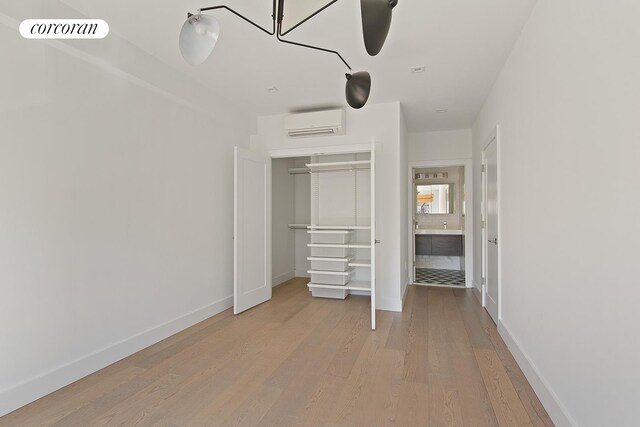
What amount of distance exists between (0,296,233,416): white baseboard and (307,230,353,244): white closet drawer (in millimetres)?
1841

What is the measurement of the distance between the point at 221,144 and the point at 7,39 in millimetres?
2184

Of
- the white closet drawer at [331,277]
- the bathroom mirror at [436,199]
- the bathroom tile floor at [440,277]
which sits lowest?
the bathroom tile floor at [440,277]

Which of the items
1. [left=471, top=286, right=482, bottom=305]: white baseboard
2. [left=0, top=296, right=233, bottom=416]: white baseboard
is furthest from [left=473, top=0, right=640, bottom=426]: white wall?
[left=0, top=296, right=233, bottom=416]: white baseboard

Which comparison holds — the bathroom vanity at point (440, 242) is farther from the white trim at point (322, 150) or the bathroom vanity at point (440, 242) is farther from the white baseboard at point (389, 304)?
the white trim at point (322, 150)

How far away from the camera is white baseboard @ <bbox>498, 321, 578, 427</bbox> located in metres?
1.77

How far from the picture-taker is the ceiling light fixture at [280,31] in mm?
1173

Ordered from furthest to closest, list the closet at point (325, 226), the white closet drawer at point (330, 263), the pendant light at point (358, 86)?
the white closet drawer at point (330, 263) → the closet at point (325, 226) → the pendant light at point (358, 86)

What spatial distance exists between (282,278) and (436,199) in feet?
12.6

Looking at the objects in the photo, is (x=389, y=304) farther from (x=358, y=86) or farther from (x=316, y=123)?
(x=358, y=86)

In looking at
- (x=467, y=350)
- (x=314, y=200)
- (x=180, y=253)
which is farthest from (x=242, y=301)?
(x=467, y=350)

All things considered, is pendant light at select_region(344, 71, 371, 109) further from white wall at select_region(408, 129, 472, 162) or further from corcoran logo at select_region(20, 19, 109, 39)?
white wall at select_region(408, 129, 472, 162)

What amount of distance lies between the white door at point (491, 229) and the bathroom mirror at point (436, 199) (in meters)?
2.98

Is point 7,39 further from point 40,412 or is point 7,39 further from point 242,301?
point 242,301

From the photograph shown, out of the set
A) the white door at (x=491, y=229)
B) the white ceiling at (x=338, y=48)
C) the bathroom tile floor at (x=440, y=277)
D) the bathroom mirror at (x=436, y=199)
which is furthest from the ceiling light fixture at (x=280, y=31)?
the bathroom mirror at (x=436, y=199)
